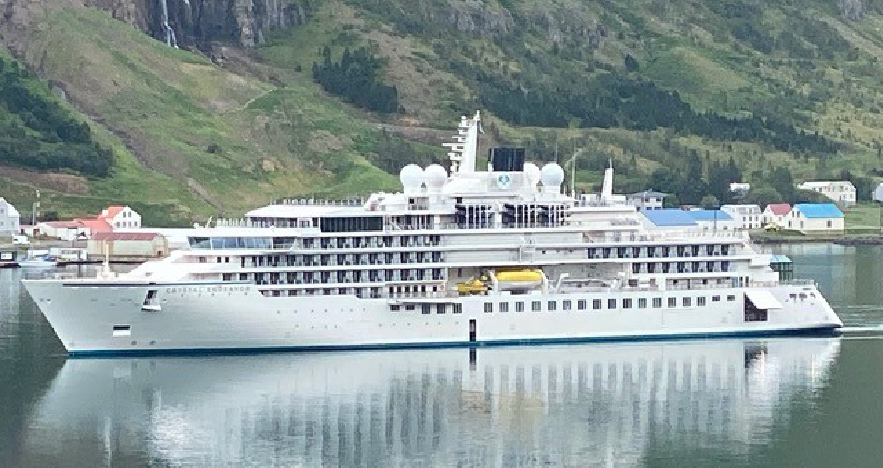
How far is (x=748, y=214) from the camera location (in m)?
176

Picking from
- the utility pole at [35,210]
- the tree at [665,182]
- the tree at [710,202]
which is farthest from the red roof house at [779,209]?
the utility pole at [35,210]

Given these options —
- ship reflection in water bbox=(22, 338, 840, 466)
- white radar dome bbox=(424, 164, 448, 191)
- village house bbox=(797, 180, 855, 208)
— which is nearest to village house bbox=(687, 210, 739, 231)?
village house bbox=(797, 180, 855, 208)

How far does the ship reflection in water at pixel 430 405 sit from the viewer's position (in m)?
58.3

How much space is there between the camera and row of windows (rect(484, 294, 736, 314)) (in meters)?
77.6

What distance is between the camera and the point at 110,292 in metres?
72.6

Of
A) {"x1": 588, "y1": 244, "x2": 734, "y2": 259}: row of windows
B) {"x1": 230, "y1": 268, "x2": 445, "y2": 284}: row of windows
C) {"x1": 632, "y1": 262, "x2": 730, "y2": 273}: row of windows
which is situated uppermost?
{"x1": 588, "y1": 244, "x2": 734, "y2": 259}: row of windows

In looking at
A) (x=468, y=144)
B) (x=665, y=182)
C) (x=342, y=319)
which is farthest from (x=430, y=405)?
(x=665, y=182)

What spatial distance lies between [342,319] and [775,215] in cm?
10755

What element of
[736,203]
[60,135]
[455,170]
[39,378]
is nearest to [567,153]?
[736,203]

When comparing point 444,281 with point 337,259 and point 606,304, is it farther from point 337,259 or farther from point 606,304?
point 606,304

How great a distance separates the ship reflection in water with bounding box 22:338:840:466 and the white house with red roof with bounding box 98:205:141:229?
72.6 metres

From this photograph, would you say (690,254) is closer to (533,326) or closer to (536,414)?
(533,326)

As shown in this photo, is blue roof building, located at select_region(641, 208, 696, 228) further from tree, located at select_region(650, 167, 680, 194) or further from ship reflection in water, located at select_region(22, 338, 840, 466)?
ship reflection in water, located at select_region(22, 338, 840, 466)

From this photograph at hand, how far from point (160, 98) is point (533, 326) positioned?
338 feet
